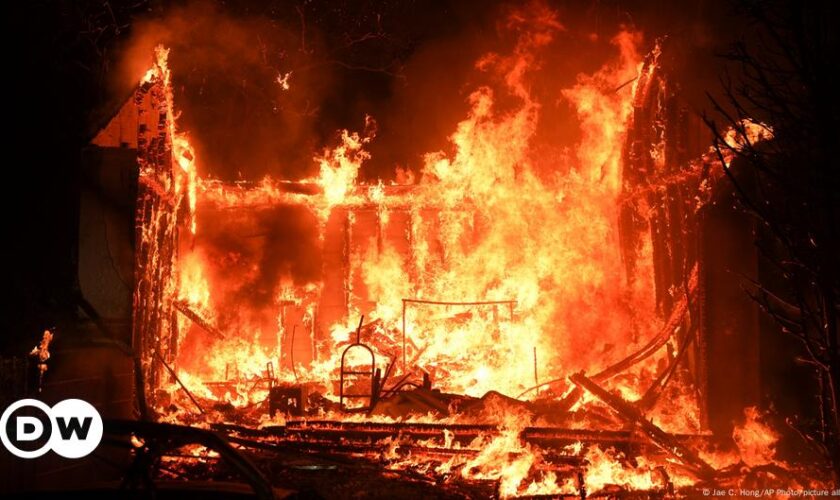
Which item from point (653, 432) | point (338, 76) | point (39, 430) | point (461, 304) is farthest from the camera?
point (338, 76)

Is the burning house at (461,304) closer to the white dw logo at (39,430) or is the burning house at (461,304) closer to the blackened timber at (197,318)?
the blackened timber at (197,318)

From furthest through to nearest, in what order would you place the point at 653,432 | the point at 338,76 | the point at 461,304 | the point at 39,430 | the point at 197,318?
the point at 338,76
the point at 461,304
the point at 197,318
the point at 653,432
the point at 39,430

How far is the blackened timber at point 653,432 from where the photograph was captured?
7.29 meters

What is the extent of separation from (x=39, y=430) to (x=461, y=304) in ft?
28.4

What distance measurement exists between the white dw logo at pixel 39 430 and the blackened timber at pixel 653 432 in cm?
697

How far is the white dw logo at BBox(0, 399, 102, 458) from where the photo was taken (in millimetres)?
6121

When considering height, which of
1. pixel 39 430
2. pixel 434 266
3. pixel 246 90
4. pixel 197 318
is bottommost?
pixel 39 430

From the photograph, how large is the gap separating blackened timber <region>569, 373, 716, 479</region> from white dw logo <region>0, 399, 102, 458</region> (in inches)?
274

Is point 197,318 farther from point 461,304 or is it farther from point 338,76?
point 338,76

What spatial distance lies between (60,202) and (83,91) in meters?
1.73

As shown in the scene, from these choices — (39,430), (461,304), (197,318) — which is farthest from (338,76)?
(39,430)

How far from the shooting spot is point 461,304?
13.3 metres

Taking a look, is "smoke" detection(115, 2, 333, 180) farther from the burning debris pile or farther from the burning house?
the burning debris pile

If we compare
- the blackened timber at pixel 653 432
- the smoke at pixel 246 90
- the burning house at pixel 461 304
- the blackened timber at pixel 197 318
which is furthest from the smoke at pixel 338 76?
the blackened timber at pixel 653 432
